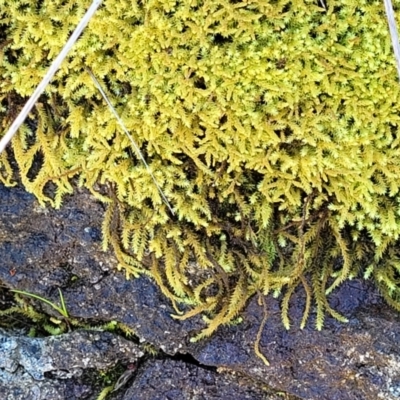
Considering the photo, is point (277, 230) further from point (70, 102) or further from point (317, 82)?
point (70, 102)

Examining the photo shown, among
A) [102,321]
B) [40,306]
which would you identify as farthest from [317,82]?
[40,306]

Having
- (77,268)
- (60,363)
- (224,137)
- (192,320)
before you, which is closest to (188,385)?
(192,320)

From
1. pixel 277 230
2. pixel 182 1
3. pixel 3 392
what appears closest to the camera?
pixel 182 1

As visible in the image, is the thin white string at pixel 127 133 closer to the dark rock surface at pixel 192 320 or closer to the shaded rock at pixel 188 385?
the dark rock surface at pixel 192 320

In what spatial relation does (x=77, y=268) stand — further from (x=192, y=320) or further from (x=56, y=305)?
(x=192, y=320)

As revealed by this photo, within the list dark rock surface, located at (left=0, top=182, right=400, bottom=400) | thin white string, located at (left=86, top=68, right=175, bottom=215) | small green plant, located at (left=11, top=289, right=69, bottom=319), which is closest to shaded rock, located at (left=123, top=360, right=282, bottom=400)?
dark rock surface, located at (left=0, top=182, right=400, bottom=400)

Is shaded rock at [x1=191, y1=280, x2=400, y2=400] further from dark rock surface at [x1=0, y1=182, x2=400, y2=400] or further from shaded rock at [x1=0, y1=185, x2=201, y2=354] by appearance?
shaded rock at [x1=0, y1=185, x2=201, y2=354]

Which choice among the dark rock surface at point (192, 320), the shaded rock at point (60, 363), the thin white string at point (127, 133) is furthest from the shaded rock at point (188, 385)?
the thin white string at point (127, 133)
